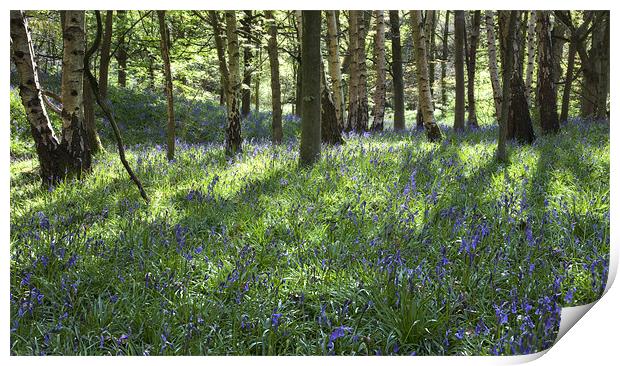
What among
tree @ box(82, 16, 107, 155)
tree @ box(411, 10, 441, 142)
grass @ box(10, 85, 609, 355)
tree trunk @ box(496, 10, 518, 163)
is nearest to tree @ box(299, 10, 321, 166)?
grass @ box(10, 85, 609, 355)

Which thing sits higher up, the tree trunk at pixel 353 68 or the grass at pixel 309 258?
the tree trunk at pixel 353 68

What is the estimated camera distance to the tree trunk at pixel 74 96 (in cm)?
557

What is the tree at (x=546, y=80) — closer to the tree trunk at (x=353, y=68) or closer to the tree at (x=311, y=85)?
the tree trunk at (x=353, y=68)

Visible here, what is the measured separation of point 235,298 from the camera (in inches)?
111

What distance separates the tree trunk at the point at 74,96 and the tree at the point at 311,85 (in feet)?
9.20

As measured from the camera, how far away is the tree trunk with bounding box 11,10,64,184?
17.8ft

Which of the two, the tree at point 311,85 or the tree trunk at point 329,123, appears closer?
the tree at point 311,85

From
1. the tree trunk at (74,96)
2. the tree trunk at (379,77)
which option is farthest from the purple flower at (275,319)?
the tree trunk at (379,77)

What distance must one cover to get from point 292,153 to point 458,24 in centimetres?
869

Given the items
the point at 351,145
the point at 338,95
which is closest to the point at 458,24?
the point at 338,95

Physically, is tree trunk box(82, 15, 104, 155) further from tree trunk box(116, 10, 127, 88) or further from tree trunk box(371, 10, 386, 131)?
tree trunk box(371, 10, 386, 131)

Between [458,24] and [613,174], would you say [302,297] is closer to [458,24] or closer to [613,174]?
[613,174]
